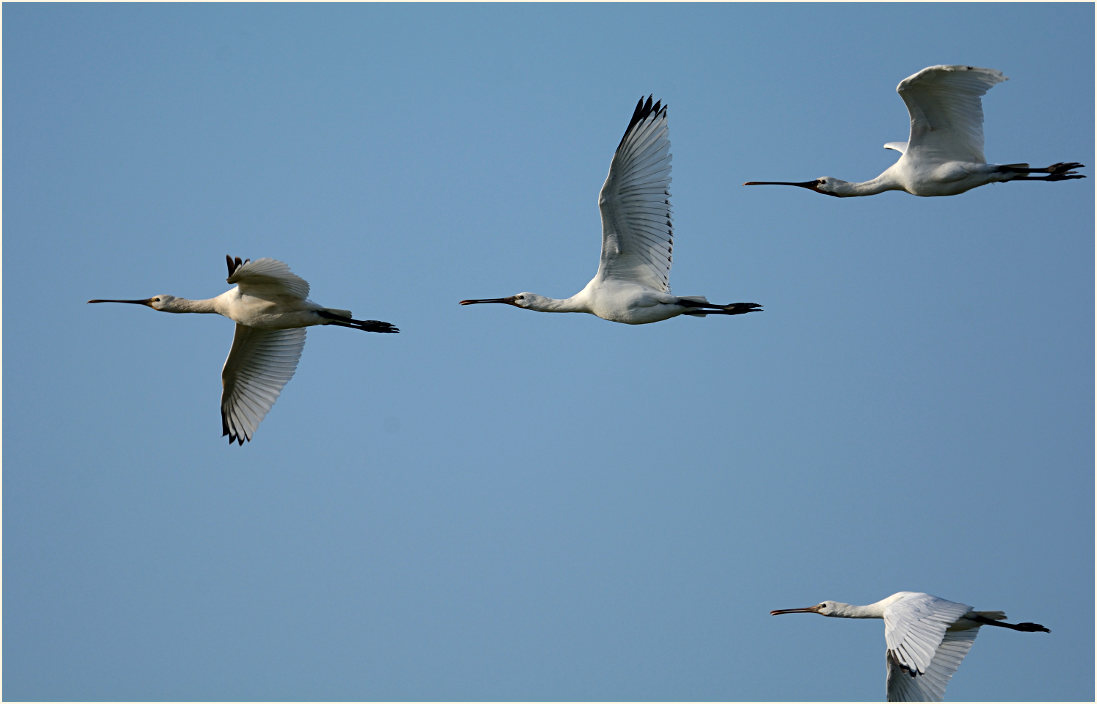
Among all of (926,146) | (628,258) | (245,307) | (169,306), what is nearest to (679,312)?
(628,258)

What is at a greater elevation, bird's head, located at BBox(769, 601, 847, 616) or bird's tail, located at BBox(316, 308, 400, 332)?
bird's tail, located at BBox(316, 308, 400, 332)

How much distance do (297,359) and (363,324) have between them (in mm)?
1736

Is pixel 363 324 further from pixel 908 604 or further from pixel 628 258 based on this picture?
pixel 908 604

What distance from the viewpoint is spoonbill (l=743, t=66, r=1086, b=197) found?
19.8 meters

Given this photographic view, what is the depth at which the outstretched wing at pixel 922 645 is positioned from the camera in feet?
59.3

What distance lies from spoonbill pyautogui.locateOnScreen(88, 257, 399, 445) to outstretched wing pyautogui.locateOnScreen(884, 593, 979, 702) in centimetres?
694

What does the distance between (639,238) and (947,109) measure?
160 inches

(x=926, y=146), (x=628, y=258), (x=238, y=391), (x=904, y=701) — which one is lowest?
(x=904, y=701)

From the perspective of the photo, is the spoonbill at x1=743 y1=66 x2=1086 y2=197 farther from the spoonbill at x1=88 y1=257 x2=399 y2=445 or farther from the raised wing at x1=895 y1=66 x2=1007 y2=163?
the spoonbill at x1=88 y1=257 x2=399 y2=445

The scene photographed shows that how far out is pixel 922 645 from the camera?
18.1 m

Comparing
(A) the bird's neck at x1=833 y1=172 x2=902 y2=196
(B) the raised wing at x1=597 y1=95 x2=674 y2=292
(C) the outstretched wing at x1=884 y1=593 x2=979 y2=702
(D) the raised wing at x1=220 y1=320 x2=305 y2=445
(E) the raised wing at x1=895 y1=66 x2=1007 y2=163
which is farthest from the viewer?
(D) the raised wing at x1=220 y1=320 x2=305 y2=445

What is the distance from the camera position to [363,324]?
21.0 meters

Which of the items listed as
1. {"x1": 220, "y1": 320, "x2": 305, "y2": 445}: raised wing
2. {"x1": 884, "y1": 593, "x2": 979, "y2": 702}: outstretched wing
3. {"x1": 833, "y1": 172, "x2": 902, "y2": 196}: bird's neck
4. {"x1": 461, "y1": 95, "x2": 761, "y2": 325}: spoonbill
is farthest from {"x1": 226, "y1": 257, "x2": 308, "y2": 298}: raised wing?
{"x1": 884, "y1": 593, "x2": 979, "y2": 702}: outstretched wing

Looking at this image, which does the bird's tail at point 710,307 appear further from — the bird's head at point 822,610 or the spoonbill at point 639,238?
the bird's head at point 822,610
